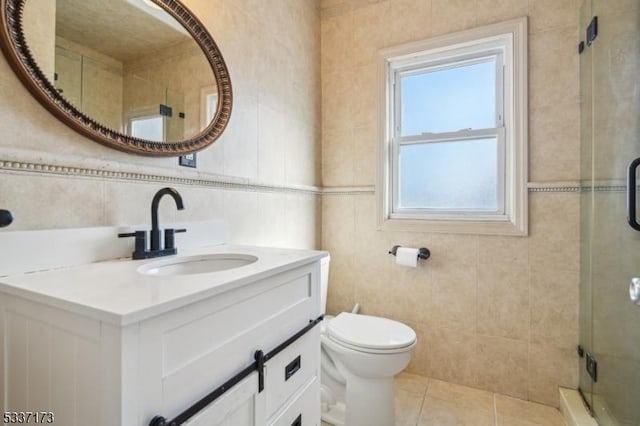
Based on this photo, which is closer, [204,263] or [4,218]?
[4,218]

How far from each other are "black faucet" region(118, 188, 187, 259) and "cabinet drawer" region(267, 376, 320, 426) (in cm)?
58

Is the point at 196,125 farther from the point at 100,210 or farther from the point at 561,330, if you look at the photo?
the point at 561,330

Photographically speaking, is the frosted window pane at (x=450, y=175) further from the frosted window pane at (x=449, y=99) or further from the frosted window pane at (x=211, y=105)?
the frosted window pane at (x=211, y=105)

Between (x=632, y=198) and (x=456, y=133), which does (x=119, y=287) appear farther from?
(x=456, y=133)

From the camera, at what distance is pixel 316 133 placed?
2.14 meters

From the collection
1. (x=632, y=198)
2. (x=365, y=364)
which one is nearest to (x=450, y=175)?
(x=632, y=198)

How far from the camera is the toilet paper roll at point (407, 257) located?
71.3 inches

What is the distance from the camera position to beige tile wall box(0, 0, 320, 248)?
0.79m

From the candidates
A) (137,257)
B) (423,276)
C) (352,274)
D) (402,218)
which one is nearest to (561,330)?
(423,276)

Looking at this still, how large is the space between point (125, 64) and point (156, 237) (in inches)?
22.7

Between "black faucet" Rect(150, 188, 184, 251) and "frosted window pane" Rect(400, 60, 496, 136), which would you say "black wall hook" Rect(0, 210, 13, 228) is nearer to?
"black faucet" Rect(150, 188, 184, 251)

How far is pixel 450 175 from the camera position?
192cm

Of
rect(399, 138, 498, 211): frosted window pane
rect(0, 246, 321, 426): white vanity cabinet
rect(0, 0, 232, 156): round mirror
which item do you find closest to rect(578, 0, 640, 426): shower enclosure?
rect(399, 138, 498, 211): frosted window pane

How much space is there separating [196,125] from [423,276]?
1.49m
